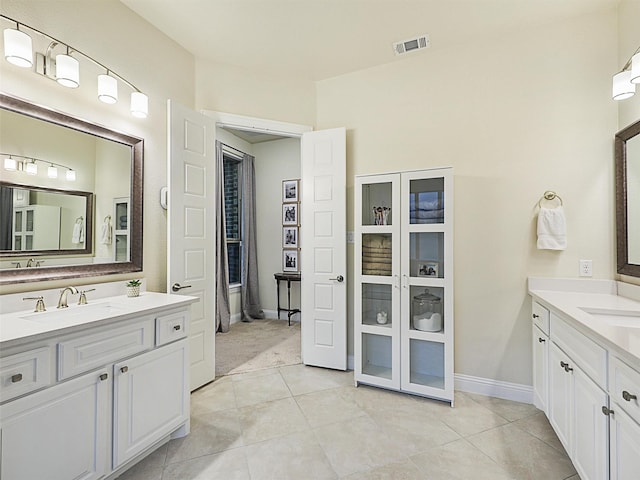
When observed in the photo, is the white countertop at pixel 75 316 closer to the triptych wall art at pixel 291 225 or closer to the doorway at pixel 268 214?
the doorway at pixel 268 214

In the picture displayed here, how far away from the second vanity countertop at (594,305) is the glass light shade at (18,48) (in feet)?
9.50

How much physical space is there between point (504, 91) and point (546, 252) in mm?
1319

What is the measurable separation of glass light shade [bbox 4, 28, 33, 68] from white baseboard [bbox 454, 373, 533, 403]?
11.6ft

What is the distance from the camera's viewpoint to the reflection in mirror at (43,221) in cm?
167

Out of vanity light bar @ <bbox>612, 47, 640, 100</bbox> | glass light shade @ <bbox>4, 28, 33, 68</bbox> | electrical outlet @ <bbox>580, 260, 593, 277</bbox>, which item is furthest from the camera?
electrical outlet @ <bbox>580, 260, 593, 277</bbox>

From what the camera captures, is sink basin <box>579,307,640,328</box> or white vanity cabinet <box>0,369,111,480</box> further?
sink basin <box>579,307,640,328</box>

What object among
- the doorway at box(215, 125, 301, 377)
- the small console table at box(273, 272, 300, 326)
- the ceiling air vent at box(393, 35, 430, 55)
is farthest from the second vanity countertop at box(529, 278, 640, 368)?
the small console table at box(273, 272, 300, 326)

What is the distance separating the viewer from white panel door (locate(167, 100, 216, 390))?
98.6 inches

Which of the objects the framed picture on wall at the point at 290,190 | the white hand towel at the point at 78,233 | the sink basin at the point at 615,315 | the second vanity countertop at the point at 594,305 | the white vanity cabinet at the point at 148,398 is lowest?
the white vanity cabinet at the point at 148,398

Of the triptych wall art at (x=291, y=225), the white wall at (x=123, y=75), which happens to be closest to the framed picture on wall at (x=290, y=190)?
the triptych wall art at (x=291, y=225)

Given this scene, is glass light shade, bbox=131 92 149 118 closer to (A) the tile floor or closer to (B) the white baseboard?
(A) the tile floor

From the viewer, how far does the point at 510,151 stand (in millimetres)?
2543

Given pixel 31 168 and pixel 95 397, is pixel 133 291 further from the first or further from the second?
pixel 31 168

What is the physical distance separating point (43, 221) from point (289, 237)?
3.50 metres
